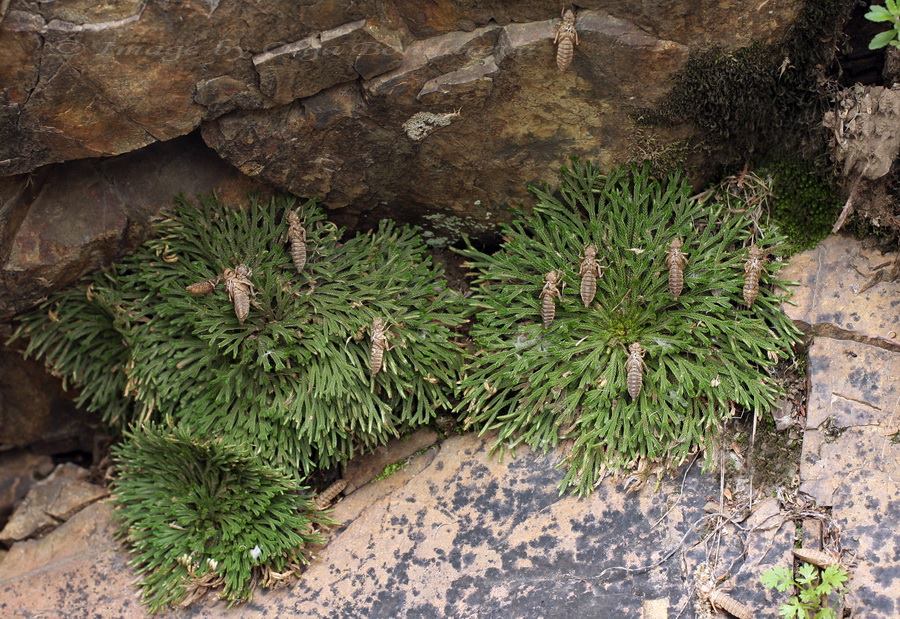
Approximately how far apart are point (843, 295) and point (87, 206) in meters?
5.06

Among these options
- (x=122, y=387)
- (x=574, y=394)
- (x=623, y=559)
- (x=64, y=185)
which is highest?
(x=64, y=185)

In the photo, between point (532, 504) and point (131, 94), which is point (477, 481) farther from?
point (131, 94)

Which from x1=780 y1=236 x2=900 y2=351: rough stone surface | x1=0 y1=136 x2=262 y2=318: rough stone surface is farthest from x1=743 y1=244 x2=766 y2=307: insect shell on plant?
x1=0 y1=136 x2=262 y2=318: rough stone surface

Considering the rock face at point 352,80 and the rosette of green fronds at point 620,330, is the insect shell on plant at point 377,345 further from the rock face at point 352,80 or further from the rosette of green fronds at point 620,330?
the rock face at point 352,80

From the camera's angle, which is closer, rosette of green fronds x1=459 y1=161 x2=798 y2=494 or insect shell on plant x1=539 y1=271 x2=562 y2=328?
rosette of green fronds x1=459 y1=161 x2=798 y2=494

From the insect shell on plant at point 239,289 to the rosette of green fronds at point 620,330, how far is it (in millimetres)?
1524

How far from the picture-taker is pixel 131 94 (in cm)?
537

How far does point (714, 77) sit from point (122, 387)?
4679 mm

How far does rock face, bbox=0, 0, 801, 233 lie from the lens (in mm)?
5148

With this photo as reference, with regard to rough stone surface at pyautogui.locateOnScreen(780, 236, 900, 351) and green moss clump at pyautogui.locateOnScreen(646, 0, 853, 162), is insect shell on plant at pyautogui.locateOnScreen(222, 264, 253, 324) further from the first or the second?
rough stone surface at pyautogui.locateOnScreen(780, 236, 900, 351)

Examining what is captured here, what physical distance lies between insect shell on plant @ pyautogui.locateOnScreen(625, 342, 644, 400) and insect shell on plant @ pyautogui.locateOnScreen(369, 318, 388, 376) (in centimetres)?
157

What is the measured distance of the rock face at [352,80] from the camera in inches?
203

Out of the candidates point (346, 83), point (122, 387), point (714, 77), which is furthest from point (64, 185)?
point (714, 77)

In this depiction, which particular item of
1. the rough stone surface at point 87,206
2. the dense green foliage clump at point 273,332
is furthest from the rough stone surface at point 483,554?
the rough stone surface at point 87,206
